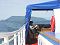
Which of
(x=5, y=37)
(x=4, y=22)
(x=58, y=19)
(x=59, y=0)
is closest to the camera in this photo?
(x=5, y=37)

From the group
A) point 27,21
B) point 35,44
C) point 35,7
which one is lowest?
point 35,44

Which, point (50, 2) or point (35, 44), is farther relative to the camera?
point (50, 2)

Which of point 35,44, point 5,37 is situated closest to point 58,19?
point 5,37

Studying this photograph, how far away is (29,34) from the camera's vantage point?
26.3 feet

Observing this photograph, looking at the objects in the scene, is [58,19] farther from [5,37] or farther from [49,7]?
[49,7]

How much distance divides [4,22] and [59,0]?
17.3 metres

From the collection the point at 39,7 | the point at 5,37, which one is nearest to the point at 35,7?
the point at 39,7

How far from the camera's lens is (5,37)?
2.05 meters

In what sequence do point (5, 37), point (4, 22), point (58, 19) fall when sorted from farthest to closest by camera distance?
point (4, 22), point (58, 19), point (5, 37)

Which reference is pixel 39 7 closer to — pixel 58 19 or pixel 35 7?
pixel 35 7

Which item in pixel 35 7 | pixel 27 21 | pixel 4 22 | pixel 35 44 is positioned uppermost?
pixel 35 7

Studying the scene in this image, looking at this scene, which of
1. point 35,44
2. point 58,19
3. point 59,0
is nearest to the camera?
point 58,19

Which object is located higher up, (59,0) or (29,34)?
(59,0)

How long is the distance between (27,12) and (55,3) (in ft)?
3.92
